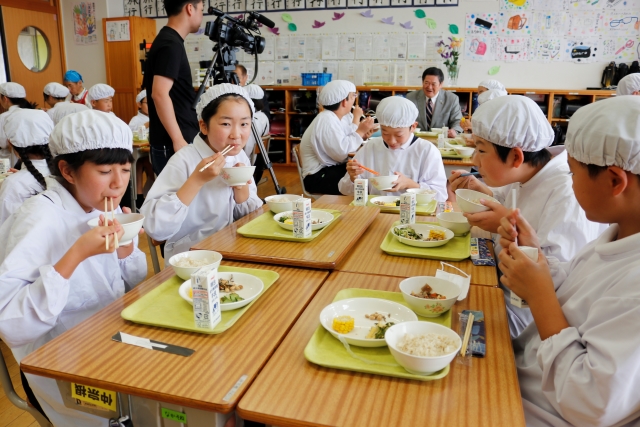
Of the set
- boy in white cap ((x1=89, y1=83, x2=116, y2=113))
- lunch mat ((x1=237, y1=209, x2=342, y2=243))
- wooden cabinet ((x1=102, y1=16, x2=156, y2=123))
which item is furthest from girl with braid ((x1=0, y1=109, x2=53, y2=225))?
wooden cabinet ((x1=102, y1=16, x2=156, y2=123))

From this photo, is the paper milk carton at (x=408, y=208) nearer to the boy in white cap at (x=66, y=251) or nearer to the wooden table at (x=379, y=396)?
the wooden table at (x=379, y=396)

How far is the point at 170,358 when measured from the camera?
1056 mm

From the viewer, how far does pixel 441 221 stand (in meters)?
1.95

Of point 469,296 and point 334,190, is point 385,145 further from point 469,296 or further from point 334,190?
point 469,296

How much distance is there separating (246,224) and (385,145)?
1.50m

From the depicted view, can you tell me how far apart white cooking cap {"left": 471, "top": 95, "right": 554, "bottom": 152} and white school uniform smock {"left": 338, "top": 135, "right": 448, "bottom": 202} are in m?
1.21

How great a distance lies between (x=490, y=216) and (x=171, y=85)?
2110 millimetres

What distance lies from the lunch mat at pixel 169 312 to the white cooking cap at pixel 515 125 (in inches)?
37.4

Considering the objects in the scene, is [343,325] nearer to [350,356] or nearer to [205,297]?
[350,356]

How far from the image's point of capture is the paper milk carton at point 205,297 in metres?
1.12

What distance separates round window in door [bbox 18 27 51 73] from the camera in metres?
7.46

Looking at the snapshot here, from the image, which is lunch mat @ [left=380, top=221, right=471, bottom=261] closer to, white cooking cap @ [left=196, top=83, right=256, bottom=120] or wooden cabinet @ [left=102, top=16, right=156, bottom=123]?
white cooking cap @ [left=196, top=83, right=256, bottom=120]

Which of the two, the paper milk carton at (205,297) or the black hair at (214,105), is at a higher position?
the black hair at (214,105)

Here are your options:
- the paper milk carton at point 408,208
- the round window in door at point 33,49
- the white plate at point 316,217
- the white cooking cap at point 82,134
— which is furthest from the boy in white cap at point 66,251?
the round window in door at point 33,49
